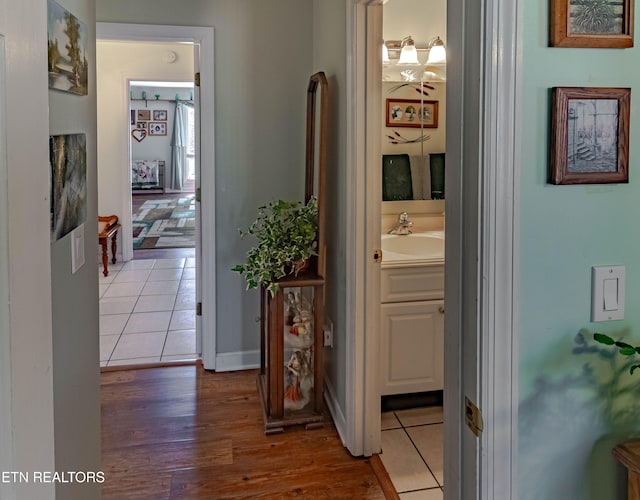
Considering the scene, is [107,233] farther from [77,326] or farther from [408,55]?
[77,326]

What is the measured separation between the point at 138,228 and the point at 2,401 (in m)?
8.62

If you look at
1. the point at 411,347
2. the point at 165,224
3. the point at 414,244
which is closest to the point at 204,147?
the point at 414,244

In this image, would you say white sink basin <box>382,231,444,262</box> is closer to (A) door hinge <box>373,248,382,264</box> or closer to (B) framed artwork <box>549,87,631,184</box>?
(A) door hinge <box>373,248,382,264</box>

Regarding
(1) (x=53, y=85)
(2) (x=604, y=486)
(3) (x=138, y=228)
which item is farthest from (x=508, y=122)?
(3) (x=138, y=228)

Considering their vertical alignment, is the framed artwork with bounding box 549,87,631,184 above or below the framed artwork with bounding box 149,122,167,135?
below

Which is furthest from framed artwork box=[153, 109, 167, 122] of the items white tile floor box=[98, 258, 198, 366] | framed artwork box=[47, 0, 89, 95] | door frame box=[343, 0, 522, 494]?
door frame box=[343, 0, 522, 494]

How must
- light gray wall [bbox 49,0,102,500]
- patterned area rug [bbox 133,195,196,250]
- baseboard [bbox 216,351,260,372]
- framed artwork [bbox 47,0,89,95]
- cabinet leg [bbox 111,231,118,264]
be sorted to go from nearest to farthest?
framed artwork [bbox 47,0,89,95] < light gray wall [bbox 49,0,102,500] < baseboard [bbox 216,351,260,372] < cabinet leg [bbox 111,231,118,264] < patterned area rug [bbox 133,195,196,250]

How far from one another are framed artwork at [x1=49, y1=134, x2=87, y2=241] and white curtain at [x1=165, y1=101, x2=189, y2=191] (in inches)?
469

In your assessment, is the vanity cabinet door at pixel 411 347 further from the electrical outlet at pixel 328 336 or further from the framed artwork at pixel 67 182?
the framed artwork at pixel 67 182

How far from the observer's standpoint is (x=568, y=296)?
1.05 meters

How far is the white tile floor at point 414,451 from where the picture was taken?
7.42 feet

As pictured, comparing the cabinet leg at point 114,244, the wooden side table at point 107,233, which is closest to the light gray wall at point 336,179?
the wooden side table at point 107,233

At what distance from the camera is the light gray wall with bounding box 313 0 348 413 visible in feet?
8.25

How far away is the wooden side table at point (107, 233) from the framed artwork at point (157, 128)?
7269mm
